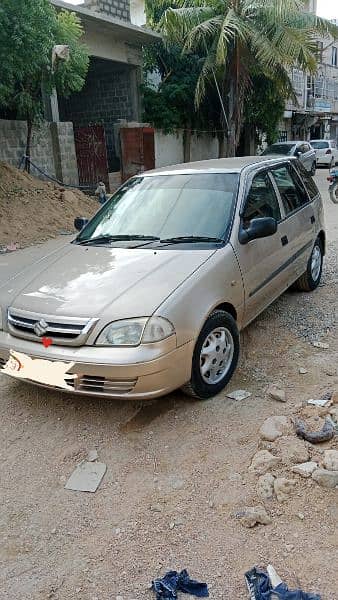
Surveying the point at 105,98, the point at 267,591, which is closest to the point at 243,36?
the point at 105,98

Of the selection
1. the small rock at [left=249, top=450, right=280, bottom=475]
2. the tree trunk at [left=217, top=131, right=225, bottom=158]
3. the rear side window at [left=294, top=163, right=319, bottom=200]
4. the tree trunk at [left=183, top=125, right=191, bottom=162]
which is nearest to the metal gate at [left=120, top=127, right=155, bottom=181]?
the tree trunk at [left=183, top=125, right=191, bottom=162]

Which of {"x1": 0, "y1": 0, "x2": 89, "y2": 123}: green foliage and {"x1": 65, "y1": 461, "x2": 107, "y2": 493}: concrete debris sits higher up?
{"x1": 0, "y1": 0, "x2": 89, "y2": 123}: green foliage

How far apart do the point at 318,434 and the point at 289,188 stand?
288 cm

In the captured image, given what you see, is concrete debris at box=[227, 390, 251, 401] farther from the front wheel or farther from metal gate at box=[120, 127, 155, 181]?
metal gate at box=[120, 127, 155, 181]

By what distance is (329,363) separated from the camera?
403 cm

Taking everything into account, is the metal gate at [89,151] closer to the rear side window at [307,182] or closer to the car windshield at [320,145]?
the rear side window at [307,182]

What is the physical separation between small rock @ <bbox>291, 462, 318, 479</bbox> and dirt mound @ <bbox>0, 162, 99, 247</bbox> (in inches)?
304

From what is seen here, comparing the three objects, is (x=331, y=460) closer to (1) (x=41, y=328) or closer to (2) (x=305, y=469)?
(2) (x=305, y=469)

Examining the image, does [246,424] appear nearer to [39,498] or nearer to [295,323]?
[39,498]

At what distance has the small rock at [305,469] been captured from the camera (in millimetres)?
2645

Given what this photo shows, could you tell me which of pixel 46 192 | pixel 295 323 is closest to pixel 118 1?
pixel 46 192

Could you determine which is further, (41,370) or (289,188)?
(289,188)

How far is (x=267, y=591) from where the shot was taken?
2020 mm

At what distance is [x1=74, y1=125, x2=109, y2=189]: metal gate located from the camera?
1484 centimetres
